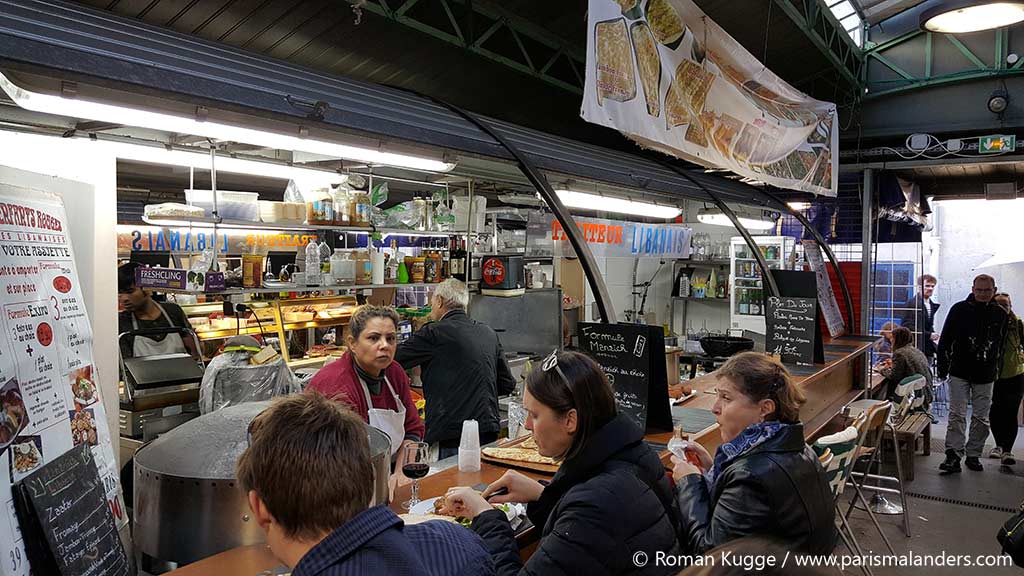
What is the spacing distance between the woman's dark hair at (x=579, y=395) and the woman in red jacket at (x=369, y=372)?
1.38 metres

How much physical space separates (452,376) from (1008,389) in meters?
6.35

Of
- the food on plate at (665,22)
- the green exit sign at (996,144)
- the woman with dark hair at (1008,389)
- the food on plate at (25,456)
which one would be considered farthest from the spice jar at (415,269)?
the green exit sign at (996,144)

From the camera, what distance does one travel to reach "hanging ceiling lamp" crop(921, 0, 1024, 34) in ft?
14.6

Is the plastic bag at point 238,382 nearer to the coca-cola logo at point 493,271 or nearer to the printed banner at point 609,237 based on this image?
the coca-cola logo at point 493,271

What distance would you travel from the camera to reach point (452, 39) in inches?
238

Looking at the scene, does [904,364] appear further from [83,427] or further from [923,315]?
[83,427]

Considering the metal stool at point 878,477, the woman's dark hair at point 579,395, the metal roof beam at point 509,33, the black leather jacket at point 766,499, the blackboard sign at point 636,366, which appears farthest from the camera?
the metal roof beam at point 509,33

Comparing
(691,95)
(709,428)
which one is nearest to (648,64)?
(691,95)

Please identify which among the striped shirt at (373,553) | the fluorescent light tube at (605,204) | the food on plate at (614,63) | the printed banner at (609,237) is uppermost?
the food on plate at (614,63)

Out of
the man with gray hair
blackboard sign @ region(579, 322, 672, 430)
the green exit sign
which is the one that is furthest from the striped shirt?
the green exit sign

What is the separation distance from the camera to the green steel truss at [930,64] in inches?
356

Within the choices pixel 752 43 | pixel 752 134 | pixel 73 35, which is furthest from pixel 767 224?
pixel 73 35

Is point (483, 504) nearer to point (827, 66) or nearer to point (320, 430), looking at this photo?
point (320, 430)

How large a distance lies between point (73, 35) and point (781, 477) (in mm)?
2835
